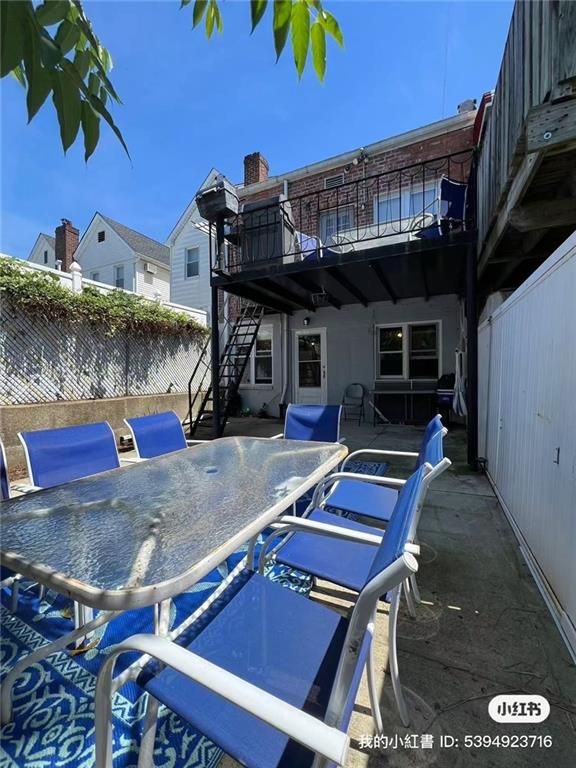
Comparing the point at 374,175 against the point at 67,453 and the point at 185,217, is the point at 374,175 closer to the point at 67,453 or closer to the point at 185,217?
the point at 67,453

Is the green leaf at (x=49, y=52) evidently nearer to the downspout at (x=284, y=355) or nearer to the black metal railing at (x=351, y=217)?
the black metal railing at (x=351, y=217)

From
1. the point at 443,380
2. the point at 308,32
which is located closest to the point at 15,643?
the point at 308,32

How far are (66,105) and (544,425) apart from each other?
2.74 m

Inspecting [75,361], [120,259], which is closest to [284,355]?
[75,361]

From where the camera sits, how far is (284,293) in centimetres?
714

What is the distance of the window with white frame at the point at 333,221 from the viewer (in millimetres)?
8320

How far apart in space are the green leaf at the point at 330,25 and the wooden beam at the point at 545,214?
9.18 ft

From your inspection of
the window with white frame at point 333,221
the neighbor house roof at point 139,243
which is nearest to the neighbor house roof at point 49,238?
the neighbor house roof at point 139,243

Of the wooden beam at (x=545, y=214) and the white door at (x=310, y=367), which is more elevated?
the wooden beam at (x=545, y=214)

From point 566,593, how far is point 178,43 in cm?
304

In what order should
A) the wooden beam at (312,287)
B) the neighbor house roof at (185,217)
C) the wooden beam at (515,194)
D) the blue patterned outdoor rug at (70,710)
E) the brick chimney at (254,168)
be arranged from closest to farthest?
the blue patterned outdoor rug at (70,710) < the wooden beam at (515,194) < the wooden beam at (312,287) < the brick chimney at (254,168) < the neighbor house roof at (185,217)

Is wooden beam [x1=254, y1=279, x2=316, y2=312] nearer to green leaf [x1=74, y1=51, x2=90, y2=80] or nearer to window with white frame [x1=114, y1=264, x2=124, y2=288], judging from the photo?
green leaf [x1=74, y1=51, x2=90, y2=80]

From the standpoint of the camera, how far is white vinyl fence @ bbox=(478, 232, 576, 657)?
179cm

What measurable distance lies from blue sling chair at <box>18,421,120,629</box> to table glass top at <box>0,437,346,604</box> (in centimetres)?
41
